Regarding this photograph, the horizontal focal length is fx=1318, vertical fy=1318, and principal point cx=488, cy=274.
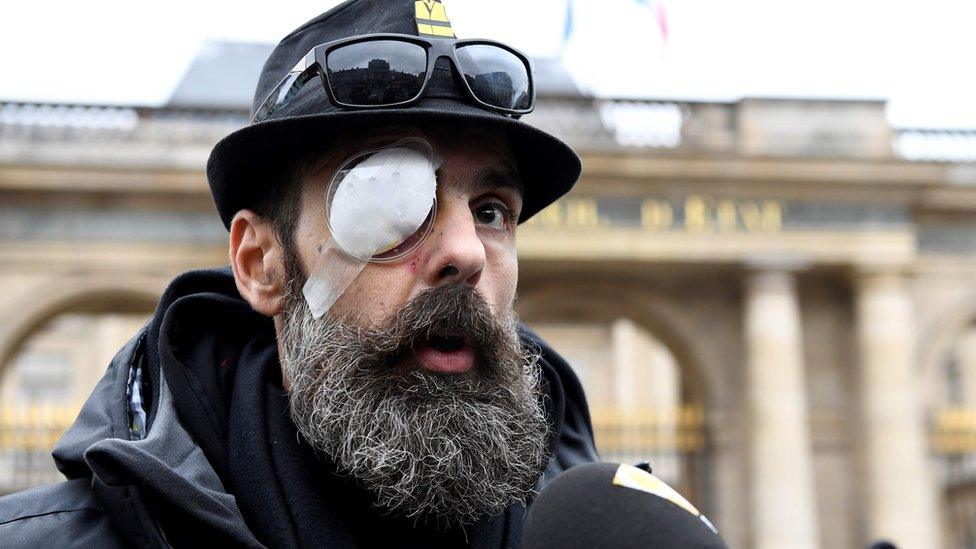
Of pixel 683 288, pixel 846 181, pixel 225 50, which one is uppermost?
pixel 225 50

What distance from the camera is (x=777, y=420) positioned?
18.8m

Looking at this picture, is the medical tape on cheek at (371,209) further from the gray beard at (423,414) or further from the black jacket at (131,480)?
the black jacket at (131,480)

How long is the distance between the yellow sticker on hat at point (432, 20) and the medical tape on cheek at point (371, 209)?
0.19m

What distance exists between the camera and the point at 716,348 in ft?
65.0

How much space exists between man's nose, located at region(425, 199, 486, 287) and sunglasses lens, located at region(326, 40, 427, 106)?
207 millimetres

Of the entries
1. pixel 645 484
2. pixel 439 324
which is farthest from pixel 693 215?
pixel 645 484

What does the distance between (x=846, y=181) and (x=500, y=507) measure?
1771 centimetres

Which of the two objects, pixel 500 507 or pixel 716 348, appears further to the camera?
pixel 716 348

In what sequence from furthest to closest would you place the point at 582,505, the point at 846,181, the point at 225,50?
the point at 225,50, the point at 846,181, the point at 582,505

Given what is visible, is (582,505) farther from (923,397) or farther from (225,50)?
(225,50)

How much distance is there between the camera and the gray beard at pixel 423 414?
1.91 metres

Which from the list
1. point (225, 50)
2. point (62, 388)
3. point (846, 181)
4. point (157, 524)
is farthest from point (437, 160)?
point (62, 388)

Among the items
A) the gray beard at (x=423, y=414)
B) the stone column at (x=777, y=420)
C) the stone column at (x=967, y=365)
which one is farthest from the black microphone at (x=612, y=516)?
the stone column at (x=967, y=365)

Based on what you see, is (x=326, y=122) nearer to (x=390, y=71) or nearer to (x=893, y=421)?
(x=390, y=71)
